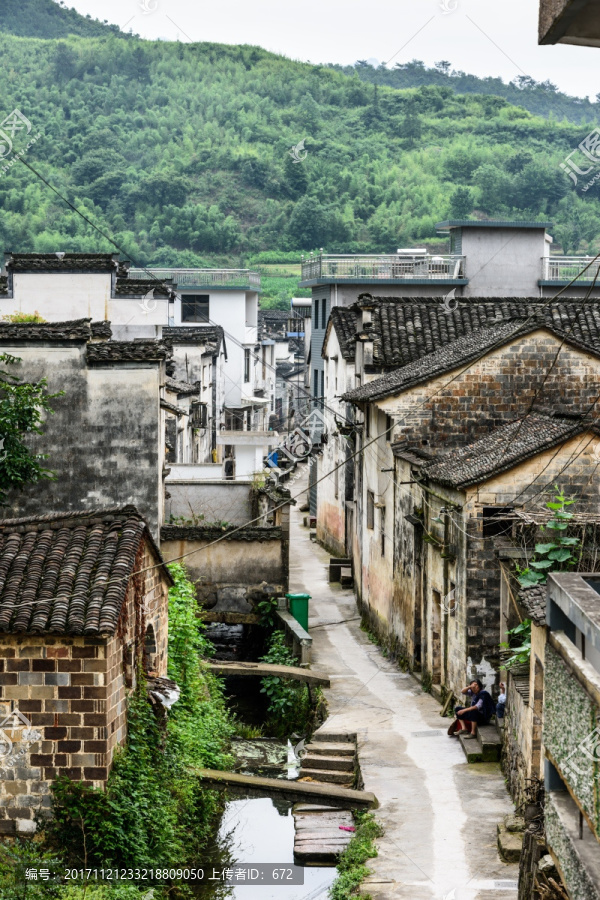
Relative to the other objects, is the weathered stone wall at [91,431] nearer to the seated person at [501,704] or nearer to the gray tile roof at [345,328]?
the seated person at [501,704]

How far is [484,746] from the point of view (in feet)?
59.4

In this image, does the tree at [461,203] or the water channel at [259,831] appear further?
the tree at [461,203]

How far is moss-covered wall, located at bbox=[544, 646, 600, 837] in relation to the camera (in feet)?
27.2

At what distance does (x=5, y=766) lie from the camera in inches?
513

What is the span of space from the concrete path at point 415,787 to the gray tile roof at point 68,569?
462 cm

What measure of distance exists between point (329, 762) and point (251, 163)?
247 feet

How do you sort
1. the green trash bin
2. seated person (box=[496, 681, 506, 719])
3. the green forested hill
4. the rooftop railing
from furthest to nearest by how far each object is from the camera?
the green forested hill < the rooftop railing < the green trash bin < seated person (box=[496, 681, 506, 719])

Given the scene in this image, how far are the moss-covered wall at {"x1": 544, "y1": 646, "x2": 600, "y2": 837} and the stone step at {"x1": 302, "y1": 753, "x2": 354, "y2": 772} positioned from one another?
8888 millimetres

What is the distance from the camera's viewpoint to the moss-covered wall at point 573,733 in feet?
27.2

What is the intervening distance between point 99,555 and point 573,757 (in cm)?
717

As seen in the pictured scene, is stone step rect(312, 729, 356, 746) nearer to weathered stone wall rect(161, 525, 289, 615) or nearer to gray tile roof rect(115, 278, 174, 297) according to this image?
weathered stone wall rect(161, 525, 289, 615)

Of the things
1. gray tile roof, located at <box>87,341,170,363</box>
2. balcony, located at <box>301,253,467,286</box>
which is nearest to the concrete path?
gray tile roof, located at <box>87,341,170,363</box>

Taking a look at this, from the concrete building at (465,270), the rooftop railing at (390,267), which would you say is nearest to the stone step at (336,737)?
the concrete building at (465,270)

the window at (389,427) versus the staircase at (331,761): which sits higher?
the window at (389,427)
